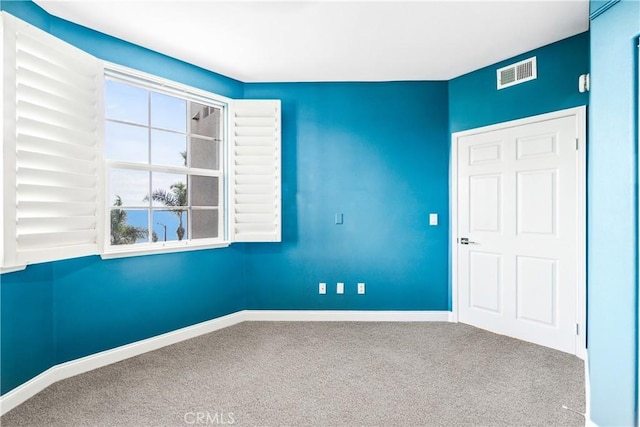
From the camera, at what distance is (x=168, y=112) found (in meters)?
3.12

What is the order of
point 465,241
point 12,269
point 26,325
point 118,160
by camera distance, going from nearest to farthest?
point 12,269
point 26,325
point 118,160
point 465,241

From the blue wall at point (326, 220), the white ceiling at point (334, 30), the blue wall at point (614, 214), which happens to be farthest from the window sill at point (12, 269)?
the blue wall at point (614, 214)

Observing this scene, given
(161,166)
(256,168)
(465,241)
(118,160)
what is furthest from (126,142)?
(465,241)

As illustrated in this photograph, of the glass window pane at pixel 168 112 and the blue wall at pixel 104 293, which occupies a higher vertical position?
the glass window pane at pixel 168 112

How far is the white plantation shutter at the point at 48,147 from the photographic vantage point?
1884mm

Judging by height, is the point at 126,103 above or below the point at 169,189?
above

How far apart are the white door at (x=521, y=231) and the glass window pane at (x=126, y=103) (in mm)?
2963

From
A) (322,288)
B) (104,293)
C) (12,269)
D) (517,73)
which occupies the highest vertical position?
(517,73)

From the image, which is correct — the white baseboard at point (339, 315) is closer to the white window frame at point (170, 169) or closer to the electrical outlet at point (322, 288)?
the electrical outlet at point (322, 288)

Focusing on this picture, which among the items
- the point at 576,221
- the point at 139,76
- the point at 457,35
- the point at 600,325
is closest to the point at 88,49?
the point at 139,76

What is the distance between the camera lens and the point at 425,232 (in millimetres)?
3670

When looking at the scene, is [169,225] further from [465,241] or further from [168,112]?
[465,241]

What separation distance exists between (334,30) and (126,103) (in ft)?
5.78

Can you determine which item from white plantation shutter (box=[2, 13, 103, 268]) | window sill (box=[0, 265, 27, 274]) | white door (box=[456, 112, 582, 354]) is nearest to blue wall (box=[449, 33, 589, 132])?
white door (box=[456, 112, 582, 354])
